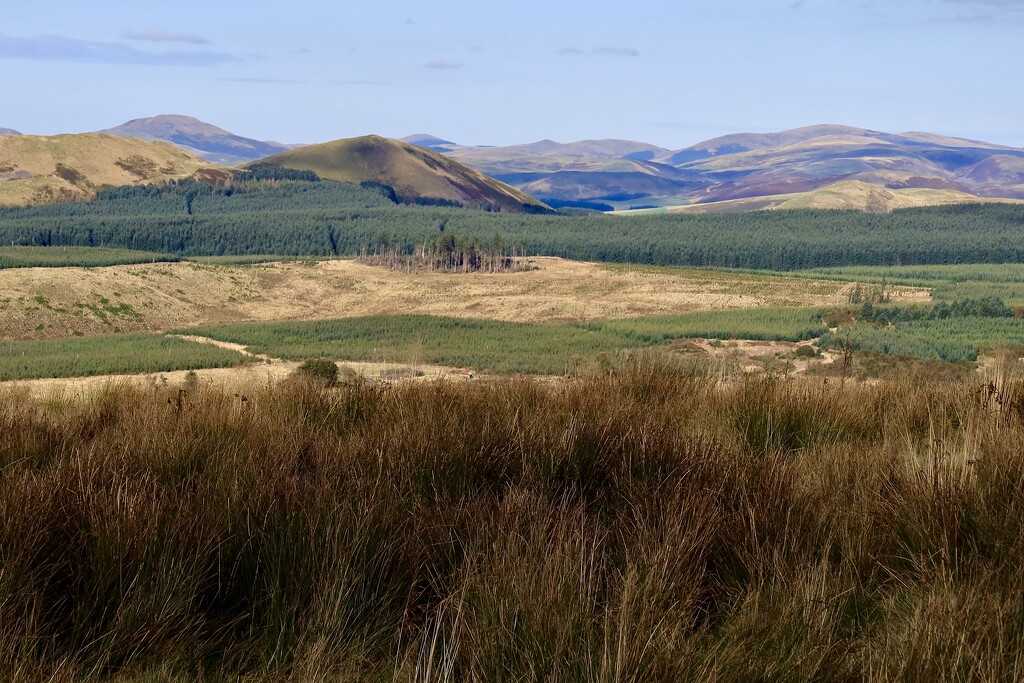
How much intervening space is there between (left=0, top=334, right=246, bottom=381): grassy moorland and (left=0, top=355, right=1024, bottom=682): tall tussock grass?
43079mm

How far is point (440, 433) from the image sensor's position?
4.94m

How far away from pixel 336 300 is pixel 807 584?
344 ft

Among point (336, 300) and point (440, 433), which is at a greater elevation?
point (440, 433)

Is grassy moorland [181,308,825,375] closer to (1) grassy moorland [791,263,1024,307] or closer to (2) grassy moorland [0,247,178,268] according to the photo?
(1) grassy moorland [791,263,1024,307]

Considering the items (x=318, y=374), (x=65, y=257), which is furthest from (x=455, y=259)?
(x=318, y=374)

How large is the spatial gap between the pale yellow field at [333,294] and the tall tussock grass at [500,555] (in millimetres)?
82729

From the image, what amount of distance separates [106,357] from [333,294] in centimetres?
5212

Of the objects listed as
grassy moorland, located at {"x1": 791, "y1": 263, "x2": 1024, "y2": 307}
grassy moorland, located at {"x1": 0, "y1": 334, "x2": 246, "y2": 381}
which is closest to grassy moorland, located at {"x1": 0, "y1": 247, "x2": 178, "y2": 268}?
grassy moorland, located at {"x1": 0, "y1": 334, "x2": 246, "y2": 381}

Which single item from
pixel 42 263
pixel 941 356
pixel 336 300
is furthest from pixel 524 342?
pixel 42 263

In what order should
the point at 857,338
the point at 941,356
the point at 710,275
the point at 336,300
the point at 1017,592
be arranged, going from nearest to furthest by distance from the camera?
the point at 1017,592 < the point at 941,356 < the point at 857,338 < the point at 336,300 < the point at 710,275

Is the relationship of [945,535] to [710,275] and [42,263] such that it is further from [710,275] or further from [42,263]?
[710,275]

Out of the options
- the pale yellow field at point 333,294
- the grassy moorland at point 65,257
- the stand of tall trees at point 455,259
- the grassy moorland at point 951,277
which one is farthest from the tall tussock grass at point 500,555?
the stand of tall trees at point 455,259

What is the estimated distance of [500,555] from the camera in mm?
3355

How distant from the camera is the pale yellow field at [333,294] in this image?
86750mm
